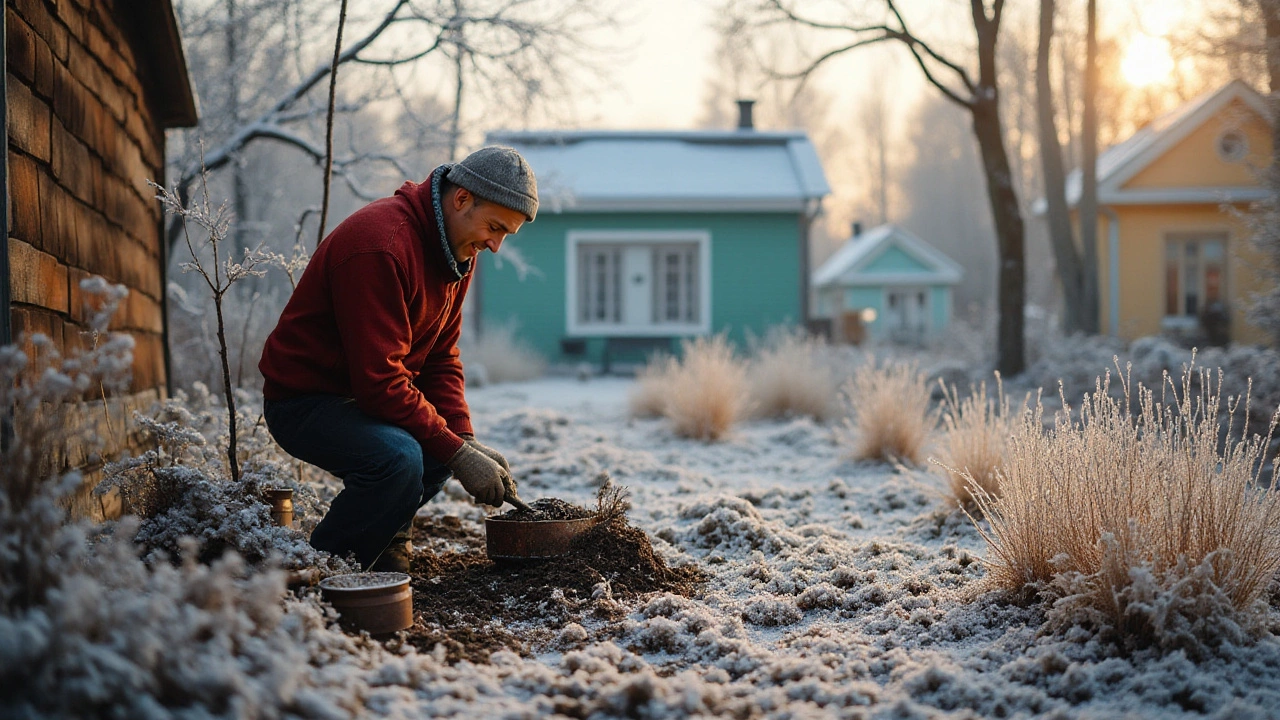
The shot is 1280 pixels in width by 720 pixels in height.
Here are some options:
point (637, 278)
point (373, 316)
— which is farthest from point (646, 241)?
point (373, 316)

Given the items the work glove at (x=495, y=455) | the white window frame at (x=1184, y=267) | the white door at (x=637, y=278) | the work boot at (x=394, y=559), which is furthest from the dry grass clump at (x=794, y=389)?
the white window frame at (x=1184, y=267)

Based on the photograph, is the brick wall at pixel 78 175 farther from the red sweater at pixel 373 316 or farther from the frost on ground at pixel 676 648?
the frost on ground at pixel 676 648

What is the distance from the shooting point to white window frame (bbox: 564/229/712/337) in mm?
16672

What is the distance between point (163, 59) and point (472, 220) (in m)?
3.33

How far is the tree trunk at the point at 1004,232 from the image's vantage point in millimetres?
9930

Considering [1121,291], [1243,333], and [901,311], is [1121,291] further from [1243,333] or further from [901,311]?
[901,311]

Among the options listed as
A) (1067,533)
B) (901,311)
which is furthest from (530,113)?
(901,311)

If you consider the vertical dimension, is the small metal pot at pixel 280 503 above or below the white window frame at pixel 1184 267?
below

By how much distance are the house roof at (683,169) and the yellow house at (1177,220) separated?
536 centimetres

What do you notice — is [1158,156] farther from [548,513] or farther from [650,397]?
[548,513]

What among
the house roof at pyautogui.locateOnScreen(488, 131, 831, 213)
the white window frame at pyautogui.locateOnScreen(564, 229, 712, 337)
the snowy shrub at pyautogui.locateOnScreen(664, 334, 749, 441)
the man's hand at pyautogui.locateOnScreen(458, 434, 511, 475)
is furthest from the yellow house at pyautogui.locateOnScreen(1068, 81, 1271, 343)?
the man's hand at pyautogui.locateOnScreen(458, 434, 511, 475)

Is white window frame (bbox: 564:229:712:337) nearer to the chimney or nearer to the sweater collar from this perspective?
the chimney

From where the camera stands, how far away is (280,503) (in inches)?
146

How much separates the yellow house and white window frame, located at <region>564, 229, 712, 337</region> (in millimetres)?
6924
